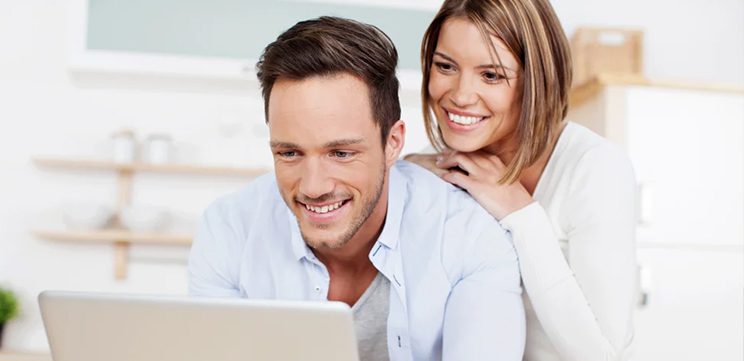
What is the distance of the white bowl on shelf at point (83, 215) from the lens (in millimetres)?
3104

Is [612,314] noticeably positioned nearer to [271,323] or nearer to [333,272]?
[333,272]

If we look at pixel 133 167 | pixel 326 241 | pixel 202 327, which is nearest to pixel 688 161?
pixel 326 241

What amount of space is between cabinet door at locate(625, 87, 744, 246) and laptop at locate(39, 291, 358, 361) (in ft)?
6.74

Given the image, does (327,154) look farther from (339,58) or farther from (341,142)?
(339,58)

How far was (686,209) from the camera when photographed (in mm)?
2814

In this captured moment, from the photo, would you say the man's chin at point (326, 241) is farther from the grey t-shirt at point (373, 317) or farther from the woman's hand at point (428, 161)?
the woman's hand at point (428, 161)

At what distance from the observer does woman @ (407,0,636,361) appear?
1465 millimetres

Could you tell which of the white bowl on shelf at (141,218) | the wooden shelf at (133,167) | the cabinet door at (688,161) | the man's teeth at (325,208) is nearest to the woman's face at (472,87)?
the man's teeth at (325,208)

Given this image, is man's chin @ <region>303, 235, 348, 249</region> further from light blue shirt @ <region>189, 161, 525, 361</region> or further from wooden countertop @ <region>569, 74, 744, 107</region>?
wooden countertop @ <region>569, 74, 744, 107</region>

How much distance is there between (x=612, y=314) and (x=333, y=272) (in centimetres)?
50

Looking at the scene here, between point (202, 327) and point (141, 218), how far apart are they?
228cm

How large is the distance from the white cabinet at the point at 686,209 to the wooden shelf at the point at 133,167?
1.34 m

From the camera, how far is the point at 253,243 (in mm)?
1502

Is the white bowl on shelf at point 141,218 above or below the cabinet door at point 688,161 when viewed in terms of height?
below
